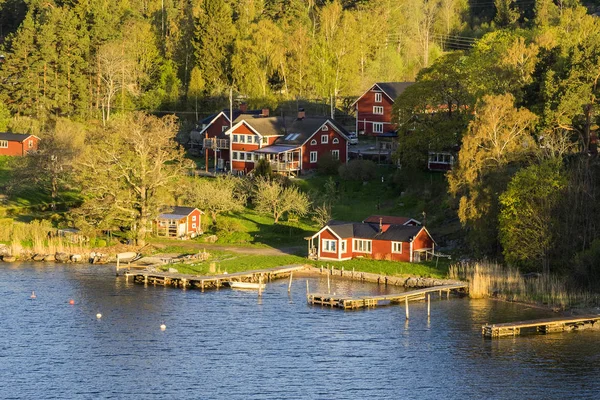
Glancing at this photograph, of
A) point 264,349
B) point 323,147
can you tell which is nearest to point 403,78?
point 323,147

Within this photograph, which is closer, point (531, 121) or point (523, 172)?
point (523, 172)

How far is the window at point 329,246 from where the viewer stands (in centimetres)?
7788

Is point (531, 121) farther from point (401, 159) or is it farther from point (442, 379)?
point (442, 379)

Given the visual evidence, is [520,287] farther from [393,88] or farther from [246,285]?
[393,88]

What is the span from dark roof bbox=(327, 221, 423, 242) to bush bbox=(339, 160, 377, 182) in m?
17.1

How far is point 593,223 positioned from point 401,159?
25.3 metres

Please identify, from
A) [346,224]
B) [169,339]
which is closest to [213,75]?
[346,224]

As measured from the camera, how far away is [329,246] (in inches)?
3073

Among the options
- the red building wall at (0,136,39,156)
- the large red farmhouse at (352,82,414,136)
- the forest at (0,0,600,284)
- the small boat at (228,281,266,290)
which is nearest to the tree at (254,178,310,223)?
the forest at (0,0,600,284)

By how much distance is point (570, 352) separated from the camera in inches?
2312

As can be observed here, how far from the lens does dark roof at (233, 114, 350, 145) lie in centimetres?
10325

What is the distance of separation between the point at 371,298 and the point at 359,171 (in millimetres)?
28939

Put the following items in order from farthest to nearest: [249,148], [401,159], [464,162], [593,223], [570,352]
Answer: [249,148], [401,159], [464,162], [593,223], [570,352]

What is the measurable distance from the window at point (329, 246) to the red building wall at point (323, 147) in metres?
24.7
